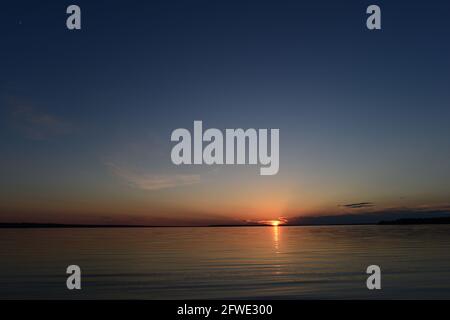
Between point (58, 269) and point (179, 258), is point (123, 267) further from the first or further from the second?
point (179, 258)

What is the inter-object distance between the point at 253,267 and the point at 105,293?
41.4 ft

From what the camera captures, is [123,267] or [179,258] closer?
[123,267]

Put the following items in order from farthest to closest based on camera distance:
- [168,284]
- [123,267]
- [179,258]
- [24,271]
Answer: [179,258], [123,267], [24,271], [168,284]

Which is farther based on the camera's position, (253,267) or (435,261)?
(435,261)
